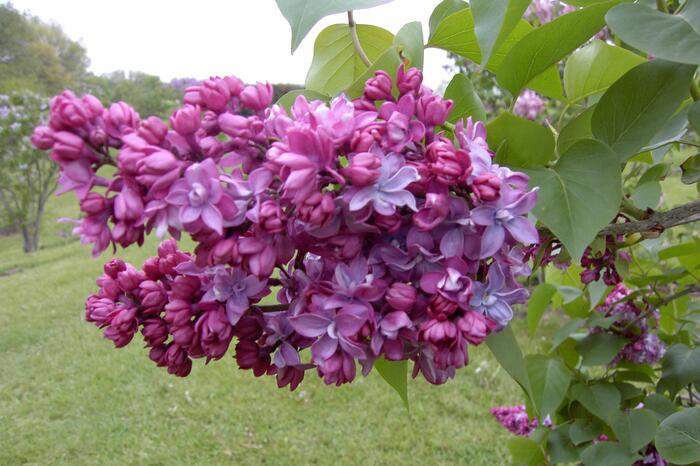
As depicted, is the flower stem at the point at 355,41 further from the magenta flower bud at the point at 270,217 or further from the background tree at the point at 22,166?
the background tree at the point at 22,166

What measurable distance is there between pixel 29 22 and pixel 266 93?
1457 centimetres

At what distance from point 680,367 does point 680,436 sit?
20 cm

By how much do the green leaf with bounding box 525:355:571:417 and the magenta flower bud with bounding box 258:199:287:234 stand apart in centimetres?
65

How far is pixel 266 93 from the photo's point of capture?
0.43m

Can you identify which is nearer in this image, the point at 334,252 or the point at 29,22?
the point at 334,252

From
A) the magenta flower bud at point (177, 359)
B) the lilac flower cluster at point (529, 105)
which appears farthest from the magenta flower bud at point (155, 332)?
the lilac flower cluster at point (529, 105)

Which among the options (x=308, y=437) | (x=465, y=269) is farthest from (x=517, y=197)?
(x=308, y=437)

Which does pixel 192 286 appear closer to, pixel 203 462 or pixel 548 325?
pixel 203 462

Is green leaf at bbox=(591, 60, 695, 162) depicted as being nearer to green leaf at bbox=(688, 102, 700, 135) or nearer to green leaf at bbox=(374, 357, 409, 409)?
green leaf at bbox=(688, 102, 700, 135)

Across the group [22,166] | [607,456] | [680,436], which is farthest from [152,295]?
[22,166]

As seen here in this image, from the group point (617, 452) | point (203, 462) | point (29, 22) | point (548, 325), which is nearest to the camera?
point (617, 452)

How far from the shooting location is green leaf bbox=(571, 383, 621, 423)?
0.92 metres

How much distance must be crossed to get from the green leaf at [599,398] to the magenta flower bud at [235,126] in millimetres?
766

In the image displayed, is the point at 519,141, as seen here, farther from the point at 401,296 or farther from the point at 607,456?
the point at 607,456
